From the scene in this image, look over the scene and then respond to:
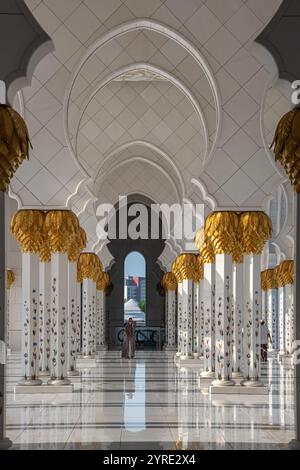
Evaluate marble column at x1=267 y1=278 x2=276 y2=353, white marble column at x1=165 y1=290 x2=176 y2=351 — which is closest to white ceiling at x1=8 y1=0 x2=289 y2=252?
marble column at x1=267 y1=278 x2=276 y2=353

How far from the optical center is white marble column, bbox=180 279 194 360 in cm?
1536

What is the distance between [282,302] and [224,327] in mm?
8763

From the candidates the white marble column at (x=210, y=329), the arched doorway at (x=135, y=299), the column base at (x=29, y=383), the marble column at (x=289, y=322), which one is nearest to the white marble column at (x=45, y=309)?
the column base at (x=29, y=383)

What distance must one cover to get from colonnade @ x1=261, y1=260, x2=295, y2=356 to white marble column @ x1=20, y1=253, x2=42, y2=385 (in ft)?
22.1

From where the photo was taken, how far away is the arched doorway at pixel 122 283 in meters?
27.0

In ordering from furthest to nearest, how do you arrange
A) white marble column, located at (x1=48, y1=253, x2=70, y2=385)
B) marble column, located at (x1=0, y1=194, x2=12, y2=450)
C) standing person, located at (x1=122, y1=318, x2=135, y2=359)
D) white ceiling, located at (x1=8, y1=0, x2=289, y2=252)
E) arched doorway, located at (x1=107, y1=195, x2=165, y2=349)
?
arched doorway, located at (x1=107, y1=195, x2=165, y2=349), standing person, located at (x1=122, y1=318, x2=135, y2=359), white marble column, located at (x1=48, y1=253, x2=70, y2=385), white ceiling, located at (x1=8, y1=0, x2=289, y2=252), marble column, located at (x1=0, y1=194, x2=12, y2=450)

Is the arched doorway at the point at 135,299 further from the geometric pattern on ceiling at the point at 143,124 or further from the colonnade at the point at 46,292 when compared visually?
the colonnade at the point at 46,292

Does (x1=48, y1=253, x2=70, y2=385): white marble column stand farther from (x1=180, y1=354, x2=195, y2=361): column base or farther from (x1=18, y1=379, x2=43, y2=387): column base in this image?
(x1=180, y1=354, x2=195, y2=361): column base

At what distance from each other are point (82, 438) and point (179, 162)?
792 cm

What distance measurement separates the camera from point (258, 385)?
9.47 metres

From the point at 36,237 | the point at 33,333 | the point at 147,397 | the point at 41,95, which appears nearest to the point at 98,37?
the point at 41,95

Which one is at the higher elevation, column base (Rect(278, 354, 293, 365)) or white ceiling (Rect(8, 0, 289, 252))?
white ceiling (Rect(8, 0, 289, 252))

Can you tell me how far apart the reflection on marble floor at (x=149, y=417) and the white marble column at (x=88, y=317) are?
362 centimetres
